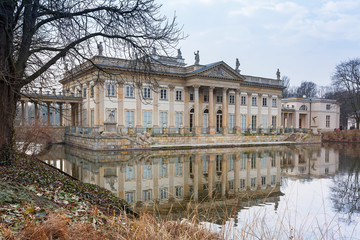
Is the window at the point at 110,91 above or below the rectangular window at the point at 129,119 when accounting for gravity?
above

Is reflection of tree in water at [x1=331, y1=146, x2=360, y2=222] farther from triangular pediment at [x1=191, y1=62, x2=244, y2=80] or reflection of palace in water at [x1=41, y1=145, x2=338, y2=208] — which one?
triangular pediment at [x1=191, y1=62, x2=244, y2=80]

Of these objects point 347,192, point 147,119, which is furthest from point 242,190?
point 147,119

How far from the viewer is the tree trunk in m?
8.45

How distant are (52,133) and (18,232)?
29.9 metres

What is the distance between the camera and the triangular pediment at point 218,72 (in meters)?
34.4

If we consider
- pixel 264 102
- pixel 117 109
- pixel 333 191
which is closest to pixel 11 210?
pixel 333 191

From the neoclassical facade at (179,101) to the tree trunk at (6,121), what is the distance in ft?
67.8

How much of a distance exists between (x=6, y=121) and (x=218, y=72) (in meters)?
29.3

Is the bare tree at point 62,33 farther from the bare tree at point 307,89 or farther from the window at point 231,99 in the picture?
the bare tree at point 307,89

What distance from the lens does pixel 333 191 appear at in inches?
444

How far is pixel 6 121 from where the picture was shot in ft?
28.7

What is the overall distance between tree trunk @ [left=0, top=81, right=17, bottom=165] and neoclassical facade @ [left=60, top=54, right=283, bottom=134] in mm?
20674

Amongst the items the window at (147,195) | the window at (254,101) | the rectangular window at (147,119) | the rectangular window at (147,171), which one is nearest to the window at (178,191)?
the window at (147,195)

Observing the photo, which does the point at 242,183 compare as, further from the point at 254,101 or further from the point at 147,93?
the point at 254,101
